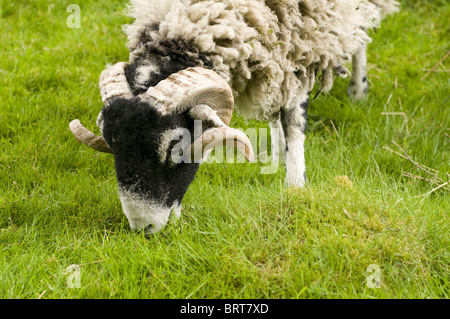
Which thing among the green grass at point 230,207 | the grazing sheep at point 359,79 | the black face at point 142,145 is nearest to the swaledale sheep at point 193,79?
the black face at point 142,145

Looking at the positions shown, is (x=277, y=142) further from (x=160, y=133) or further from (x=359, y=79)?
(x=160, y=133)

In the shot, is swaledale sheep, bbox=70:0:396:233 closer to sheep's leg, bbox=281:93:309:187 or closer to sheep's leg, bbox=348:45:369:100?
sheep's leg, bbox=281:93:309:187

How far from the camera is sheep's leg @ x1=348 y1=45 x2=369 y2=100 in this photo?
17.8 ft

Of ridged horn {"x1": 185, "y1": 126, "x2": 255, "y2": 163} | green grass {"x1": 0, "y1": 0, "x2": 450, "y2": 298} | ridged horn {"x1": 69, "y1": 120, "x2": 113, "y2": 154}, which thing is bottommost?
green grass {"x1": 0, "y1": 0, "x2": 450, "y2": 298}

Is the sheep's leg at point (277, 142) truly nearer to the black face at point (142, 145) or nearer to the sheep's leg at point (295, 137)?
the sheep's leg at point (295, 137)

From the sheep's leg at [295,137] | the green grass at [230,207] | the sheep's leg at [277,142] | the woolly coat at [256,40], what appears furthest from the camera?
the sheep's leg at [277,142]

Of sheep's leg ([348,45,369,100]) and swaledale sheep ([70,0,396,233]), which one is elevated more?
swaledale sheep ([70,0,396,233])

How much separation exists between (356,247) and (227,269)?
70 cm

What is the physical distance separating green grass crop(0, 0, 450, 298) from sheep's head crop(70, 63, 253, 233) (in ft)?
0.94

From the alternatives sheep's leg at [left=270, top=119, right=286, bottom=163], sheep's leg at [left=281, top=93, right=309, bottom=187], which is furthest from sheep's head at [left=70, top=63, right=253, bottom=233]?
sheep's leg at [left=270, top=119, right=286, bottom=163]

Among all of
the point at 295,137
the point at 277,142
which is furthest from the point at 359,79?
the point at 295,137

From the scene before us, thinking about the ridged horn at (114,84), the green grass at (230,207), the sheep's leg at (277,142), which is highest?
the ridged horn at (114,84)

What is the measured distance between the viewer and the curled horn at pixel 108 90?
9.11 ft

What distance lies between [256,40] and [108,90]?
40.7 inches
